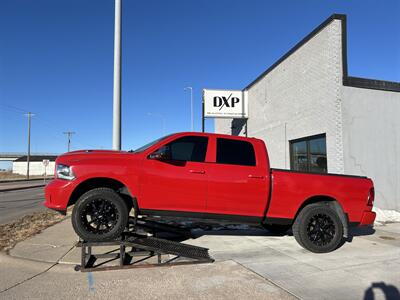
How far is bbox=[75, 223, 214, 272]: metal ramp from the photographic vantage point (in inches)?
220

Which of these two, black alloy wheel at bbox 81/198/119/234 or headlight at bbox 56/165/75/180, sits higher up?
headlight at bbox 56/165/75/180

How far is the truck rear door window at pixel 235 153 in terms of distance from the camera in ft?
21.0

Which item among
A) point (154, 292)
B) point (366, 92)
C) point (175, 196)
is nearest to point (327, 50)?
point (366, 92)

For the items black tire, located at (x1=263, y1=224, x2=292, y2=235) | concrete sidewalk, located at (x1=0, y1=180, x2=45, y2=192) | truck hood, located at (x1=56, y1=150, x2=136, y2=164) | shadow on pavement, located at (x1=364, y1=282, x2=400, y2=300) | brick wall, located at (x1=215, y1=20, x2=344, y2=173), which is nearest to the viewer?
shadow on pavement, located at (x1=364, y1=282, x2=400, y2=300)

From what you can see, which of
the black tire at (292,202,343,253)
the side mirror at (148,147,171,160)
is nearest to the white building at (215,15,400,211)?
the black tire at (292,202,343,253)

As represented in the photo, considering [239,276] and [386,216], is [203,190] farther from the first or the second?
[386,216]

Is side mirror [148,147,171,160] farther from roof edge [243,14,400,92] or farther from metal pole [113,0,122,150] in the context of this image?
roof edge [243,14,400,92]

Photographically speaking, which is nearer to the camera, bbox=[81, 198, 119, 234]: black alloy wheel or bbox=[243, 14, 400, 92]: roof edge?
bbox=[81, 198, 119, 234]: black alloy wheel

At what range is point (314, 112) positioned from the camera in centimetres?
1201

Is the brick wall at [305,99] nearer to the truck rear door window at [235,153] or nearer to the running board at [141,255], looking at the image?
the truck rear door window at [235,153]

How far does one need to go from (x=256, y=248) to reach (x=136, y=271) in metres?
2.64

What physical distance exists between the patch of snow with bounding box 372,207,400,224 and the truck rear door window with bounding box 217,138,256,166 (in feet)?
19.7

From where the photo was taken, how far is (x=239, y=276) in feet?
17.1

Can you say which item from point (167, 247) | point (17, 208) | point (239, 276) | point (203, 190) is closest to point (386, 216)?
point (203, 190)
